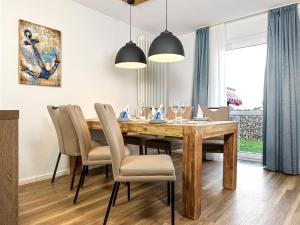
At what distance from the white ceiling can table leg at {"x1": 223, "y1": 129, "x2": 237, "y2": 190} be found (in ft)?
6.35

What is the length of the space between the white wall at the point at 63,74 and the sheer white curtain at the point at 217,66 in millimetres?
1468

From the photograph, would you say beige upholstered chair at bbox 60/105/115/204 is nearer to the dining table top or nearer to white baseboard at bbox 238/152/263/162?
the dining table top

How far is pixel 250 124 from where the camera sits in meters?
3.96

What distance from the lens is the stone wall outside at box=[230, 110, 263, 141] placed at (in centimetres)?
387

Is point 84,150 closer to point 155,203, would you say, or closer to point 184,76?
point 155,203

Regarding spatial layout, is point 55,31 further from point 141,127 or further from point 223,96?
point 223,96

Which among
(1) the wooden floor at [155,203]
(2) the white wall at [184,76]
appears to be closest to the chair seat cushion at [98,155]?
(1) the wooden floor at [155,203]

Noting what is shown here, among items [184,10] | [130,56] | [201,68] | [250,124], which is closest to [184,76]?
[201,68]

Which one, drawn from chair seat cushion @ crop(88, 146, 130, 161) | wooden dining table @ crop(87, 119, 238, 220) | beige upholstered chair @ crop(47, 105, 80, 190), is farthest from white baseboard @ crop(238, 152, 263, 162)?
beige upholstered chair @ crop(47, 105, 80, 190)

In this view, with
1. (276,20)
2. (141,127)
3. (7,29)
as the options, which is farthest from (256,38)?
(7,29)

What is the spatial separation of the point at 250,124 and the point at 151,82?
6.44 ft

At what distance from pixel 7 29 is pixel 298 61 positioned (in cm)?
362

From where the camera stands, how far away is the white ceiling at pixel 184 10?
3119 millimetres

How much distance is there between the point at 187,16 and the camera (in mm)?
3604
